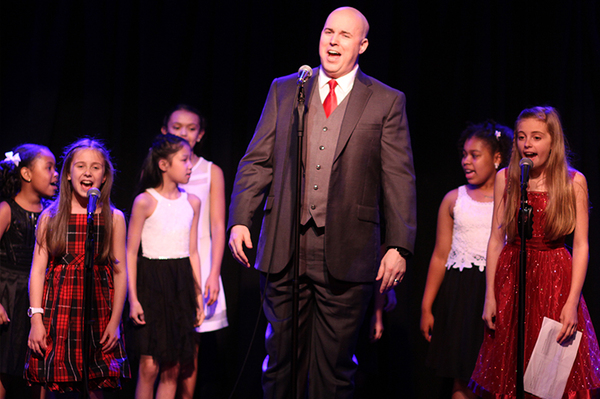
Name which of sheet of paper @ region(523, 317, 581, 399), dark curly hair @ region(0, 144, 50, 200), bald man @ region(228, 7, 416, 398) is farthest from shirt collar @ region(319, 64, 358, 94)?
dark curly hair @ region(0, 144, 50, 200)

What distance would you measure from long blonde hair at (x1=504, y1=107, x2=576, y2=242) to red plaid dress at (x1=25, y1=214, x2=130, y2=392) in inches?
81.2

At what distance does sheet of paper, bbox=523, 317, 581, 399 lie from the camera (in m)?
2.45

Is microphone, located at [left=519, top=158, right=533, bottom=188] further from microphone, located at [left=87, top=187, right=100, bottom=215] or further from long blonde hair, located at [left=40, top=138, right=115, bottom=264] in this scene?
long blonde hair, located at [left=40, top=138, right=115, bottom=264]

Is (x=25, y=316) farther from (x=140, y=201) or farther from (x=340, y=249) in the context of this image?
(x=340, y=249)

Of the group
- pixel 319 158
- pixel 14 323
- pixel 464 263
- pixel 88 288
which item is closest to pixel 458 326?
pixel 464 263

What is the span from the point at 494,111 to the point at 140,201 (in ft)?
7.98

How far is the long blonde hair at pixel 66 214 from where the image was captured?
2935mm

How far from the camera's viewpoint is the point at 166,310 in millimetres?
3338

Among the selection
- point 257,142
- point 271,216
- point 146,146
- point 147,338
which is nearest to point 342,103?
point 257,142

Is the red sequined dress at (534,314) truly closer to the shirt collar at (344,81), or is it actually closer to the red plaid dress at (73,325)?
the shirt collar at (344,81)

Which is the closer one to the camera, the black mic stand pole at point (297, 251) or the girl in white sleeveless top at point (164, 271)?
the black mic stand pole at point (297, 251)

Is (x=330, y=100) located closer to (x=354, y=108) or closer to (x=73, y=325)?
(x=354, y=108)

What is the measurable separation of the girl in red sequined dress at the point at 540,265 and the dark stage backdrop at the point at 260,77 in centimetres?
109

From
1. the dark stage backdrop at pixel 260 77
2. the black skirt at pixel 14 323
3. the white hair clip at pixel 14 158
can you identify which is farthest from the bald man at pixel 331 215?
the white hair clip at pixel 14 158
